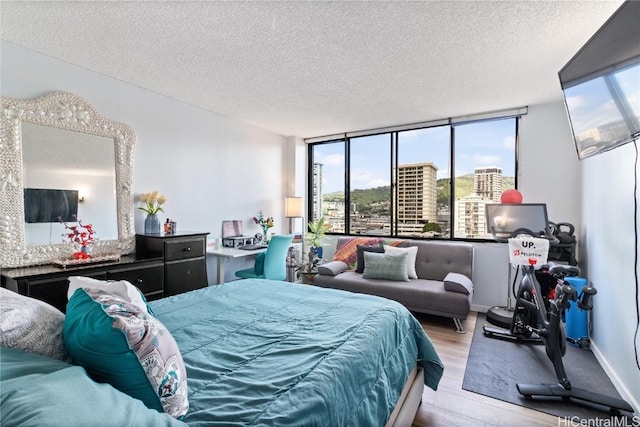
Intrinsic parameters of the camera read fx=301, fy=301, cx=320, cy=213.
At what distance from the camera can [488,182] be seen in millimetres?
3945

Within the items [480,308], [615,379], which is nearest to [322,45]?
[615,379]

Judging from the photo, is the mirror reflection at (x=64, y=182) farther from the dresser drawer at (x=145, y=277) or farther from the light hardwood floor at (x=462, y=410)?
the light hardwood floor at (x=462, y=410)

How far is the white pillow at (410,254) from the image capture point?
3.74 metres

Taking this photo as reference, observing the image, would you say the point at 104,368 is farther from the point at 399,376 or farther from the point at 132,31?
the point at 132,31

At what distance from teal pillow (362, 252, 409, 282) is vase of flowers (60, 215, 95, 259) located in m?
2.85

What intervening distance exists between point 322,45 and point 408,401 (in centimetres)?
246

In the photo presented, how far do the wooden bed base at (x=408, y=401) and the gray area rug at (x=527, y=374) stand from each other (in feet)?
1.86

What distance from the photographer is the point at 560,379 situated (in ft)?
6.73

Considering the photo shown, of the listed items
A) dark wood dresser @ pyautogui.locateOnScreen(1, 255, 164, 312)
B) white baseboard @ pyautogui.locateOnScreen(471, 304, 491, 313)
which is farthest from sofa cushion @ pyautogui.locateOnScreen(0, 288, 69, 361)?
white baseboard @ pyautogui.locateOnScreen(471, 304, 491, 313)

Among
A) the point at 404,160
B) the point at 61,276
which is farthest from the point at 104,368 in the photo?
the point at 404,160

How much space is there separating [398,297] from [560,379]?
153cm

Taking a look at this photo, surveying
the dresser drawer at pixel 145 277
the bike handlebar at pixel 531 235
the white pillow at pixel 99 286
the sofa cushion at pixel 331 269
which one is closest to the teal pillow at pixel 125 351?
the white pillow at pixel 99 286

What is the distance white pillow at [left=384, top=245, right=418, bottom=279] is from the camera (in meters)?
3.74

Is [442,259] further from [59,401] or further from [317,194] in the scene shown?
[59,401]
